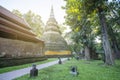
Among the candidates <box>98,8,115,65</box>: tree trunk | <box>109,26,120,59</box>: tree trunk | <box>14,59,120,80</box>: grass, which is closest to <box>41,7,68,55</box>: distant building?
<box>109,26,120,59</box>: tree trunk

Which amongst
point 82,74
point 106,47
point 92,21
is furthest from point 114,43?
point 82,74

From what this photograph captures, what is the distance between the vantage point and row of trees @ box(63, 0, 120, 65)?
515 inches

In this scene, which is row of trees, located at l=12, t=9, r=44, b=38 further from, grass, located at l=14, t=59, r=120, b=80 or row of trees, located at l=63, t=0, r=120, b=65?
grass, located at l=14, t=59, r=120, b=80

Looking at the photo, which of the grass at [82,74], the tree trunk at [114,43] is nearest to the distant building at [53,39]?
the tree trunk at [114,43]

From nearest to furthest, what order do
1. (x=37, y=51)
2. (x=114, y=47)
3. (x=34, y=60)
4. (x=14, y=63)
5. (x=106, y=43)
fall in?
(x=14, y=63)
(x=106, y=43)
(x=34, y=60)
(x=37, y=51)
(x=114, y=47)

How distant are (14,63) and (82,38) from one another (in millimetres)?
12112

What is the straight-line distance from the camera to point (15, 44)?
13.8 meters

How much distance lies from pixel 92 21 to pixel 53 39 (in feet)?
58.9

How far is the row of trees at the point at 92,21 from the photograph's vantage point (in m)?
13.1

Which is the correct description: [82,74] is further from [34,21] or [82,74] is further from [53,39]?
[34,21]

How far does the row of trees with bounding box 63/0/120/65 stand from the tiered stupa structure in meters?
11.7

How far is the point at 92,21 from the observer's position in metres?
19.0

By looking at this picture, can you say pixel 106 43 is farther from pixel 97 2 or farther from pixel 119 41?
pixel 119 41

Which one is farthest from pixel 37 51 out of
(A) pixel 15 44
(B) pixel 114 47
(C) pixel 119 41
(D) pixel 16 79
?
(C) pixel 119 41
